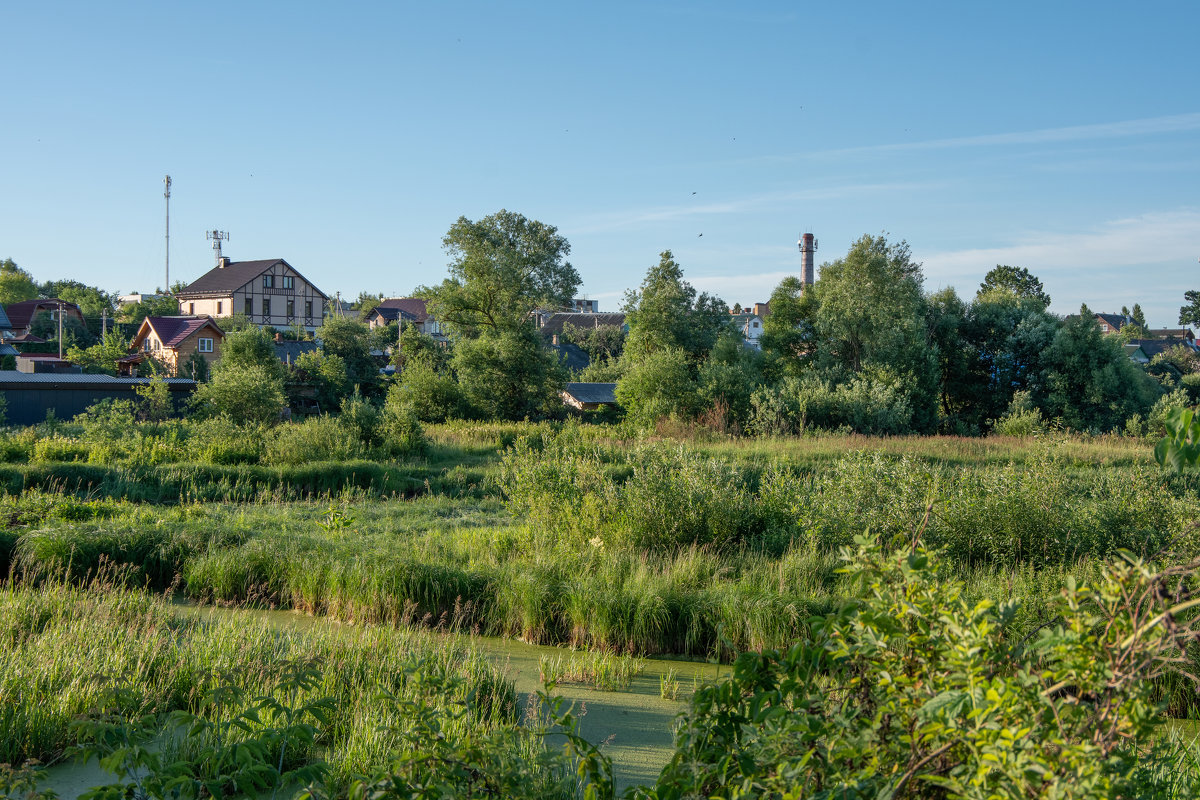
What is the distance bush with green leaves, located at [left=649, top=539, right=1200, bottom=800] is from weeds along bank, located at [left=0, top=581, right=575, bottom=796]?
38.2 inches

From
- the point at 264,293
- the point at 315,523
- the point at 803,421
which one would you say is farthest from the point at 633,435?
the point at 264,293

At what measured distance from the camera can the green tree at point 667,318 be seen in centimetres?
3509

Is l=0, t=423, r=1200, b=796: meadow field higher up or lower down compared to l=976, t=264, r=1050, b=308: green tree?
lower down

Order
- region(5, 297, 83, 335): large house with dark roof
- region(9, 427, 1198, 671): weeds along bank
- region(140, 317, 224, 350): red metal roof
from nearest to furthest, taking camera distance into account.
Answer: region(9, 427, 1198, 671): weeds along bank → region(140, 317, 224, 350): red metal roof → region(5, 297, 83, 335): large house with dark roof

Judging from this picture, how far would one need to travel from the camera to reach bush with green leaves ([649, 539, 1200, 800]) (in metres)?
2.18

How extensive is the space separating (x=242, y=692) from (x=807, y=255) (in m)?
48.8

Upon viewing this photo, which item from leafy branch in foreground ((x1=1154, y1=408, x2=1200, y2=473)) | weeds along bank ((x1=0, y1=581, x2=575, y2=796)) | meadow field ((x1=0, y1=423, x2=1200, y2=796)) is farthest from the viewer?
meadow field ((x1=0, y1=423, x2=1200, y2=796))

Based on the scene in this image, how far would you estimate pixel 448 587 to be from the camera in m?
8.77

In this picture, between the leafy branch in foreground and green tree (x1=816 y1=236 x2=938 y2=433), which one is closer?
the leafy branch in foreground

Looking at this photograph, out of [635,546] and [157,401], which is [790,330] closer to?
[157,401]

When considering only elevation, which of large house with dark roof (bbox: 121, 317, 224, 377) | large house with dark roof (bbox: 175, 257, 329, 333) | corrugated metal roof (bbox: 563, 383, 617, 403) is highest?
large house with dark roof (bbox: 175, 257, 329, 333)

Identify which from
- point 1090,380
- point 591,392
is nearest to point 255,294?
point 591,392

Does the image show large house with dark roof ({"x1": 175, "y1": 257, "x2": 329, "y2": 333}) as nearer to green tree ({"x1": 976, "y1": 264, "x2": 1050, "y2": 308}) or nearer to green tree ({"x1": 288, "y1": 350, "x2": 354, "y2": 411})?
green tree ({"x1": 288, "y1": 350, "x2": 354, "y2": 411})

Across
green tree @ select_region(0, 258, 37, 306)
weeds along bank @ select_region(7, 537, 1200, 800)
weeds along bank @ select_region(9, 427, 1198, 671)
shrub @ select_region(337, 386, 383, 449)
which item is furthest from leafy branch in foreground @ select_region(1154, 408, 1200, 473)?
green tree @ select_region(0, 258, 37, 306)
